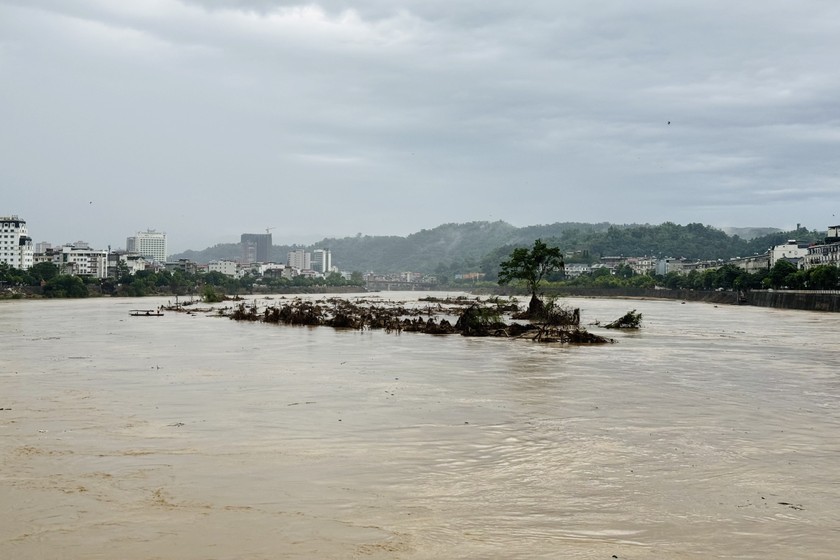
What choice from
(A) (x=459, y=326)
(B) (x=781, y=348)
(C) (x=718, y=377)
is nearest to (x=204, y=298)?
(A) (x=459, y=326)

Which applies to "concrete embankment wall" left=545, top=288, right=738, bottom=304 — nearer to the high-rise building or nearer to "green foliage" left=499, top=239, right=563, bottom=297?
"green foliage" left=499, top=239, right=563, bottom=297

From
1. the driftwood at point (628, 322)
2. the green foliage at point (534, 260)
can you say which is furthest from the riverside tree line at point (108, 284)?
the driftwood at point (628, 322)

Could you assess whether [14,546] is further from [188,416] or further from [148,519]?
[188,416]

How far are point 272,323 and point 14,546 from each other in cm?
4463

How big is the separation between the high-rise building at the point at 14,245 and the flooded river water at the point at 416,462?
6137 inches

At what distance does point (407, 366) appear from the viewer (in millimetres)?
24688

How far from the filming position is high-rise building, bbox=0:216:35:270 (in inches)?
6348

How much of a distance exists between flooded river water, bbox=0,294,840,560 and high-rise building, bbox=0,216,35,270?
155884 millimetres

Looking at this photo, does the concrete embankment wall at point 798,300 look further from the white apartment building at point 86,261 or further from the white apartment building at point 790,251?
the white apartment building at point 86,261

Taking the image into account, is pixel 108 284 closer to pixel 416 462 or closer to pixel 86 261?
pixel 86 261

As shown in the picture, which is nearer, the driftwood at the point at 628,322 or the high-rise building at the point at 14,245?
the driftwood at the point at 628,322

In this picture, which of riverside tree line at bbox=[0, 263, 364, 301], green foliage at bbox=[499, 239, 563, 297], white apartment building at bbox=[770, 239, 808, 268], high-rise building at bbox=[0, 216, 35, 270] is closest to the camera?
green foliage at bbox=[499, 239, 563, 297]

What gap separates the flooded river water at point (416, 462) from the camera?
25.4 ft

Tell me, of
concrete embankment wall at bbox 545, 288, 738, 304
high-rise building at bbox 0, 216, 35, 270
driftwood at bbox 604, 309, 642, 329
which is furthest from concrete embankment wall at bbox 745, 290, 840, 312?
high-rise building at bbox 0, 216, 35, 270
